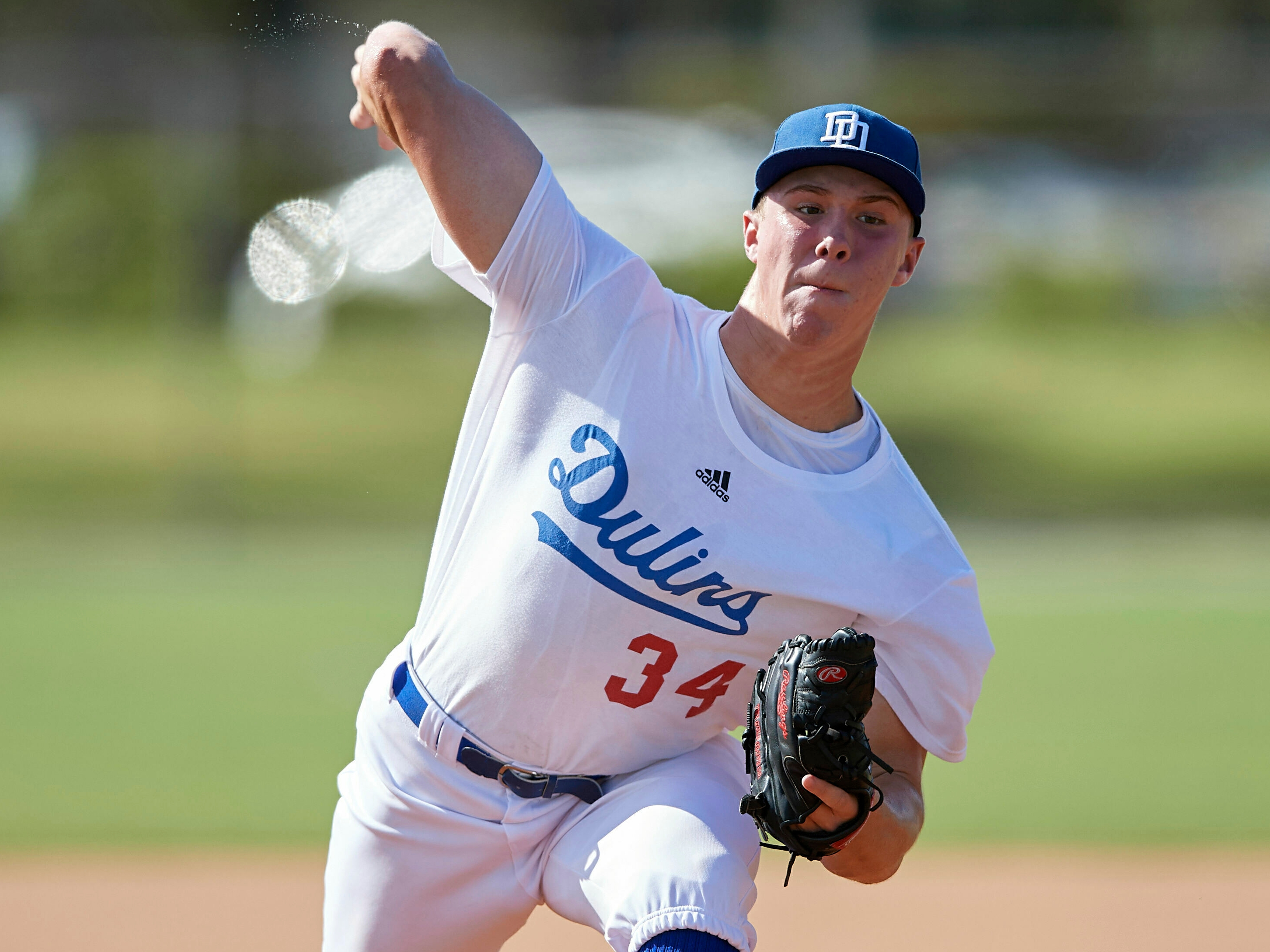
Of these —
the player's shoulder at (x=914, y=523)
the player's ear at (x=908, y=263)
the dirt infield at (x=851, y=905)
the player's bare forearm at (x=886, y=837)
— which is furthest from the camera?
the dirt infield at (x=851, y=905)

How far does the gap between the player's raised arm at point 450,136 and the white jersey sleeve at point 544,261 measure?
0.03 meters

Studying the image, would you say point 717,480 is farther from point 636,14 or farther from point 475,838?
point 636,14

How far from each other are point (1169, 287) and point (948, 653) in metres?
15.2

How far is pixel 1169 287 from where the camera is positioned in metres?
16.9

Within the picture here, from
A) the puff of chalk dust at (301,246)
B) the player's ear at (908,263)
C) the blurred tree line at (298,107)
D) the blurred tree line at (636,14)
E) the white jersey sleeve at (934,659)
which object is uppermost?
the blurred tree line at (636,14)

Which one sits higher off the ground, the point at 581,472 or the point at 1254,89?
the point at 1254,89

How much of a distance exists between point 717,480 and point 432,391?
45.0 ft

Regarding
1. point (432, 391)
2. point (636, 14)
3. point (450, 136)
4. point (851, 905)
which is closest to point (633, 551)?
point (450, 136)

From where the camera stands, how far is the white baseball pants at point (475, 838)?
117 inches

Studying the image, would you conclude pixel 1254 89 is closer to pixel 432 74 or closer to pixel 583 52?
pixel 583 52

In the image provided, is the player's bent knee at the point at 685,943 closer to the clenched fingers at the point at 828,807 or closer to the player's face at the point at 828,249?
the clenched fingers at the point at 828,807

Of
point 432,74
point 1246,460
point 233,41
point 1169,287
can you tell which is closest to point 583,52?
point 233,41

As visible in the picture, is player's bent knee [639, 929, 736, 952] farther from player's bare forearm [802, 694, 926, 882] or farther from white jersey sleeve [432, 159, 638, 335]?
white jersey sleeve [432, 159, 638, 335]

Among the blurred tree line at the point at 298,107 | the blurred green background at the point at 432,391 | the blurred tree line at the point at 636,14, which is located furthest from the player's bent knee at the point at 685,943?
the blurred tree line at the point at 636,14
